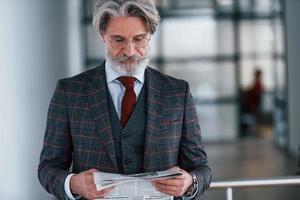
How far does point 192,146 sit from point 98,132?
0.33 m

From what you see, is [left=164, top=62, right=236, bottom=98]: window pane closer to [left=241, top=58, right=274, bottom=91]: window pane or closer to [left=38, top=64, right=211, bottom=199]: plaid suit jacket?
[left=241, top=58, right=274, bottom=91]: window pane

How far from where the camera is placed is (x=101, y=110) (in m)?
1.66

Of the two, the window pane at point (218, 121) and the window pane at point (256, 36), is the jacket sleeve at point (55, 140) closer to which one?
the window pane at point (218, 121)

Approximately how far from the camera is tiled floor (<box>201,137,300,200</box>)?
5882 mm

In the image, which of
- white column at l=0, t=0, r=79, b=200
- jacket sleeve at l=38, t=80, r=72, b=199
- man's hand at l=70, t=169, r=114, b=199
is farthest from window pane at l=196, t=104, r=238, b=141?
man's hand at l=70, t=169, r=114, b=199

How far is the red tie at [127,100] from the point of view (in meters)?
1.68

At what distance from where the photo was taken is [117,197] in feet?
5.19

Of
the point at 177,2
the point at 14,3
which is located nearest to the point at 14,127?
the point at 14,3

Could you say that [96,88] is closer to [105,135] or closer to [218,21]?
[105,135]

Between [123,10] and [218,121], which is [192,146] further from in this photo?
[218,121]

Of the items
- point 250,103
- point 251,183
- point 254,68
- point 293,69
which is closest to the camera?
point 251,183

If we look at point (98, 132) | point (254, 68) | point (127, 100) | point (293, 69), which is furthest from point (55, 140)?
point (254, 68)

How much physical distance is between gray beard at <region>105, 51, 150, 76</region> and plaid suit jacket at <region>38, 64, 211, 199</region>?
0.28ft

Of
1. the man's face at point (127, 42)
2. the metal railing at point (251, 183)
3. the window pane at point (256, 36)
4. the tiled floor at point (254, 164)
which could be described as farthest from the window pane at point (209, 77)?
the man's face at point (127, 42)
